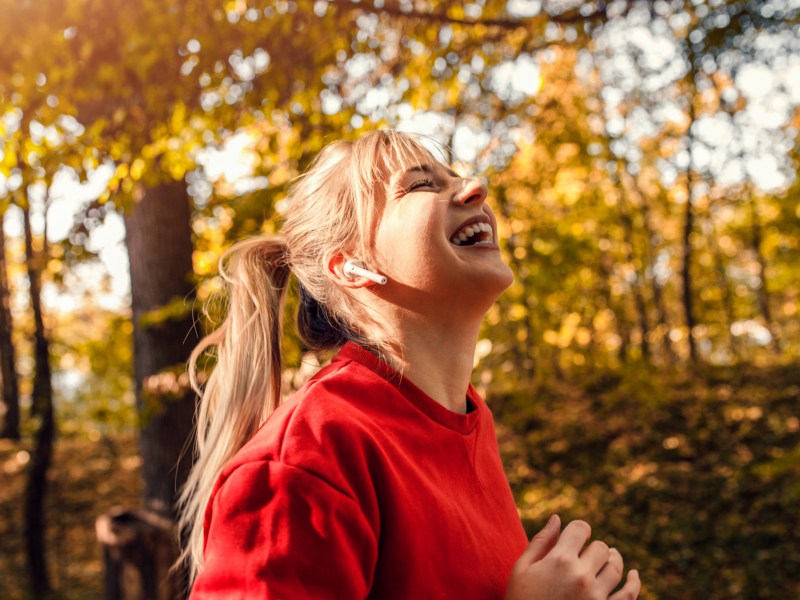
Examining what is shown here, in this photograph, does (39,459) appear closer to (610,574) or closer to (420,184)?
(420,184)

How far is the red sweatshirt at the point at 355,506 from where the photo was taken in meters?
0.91

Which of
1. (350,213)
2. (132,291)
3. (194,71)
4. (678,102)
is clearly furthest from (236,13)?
(678,102)

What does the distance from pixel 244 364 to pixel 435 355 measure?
387mm

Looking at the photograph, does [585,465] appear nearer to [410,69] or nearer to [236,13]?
[410,69]

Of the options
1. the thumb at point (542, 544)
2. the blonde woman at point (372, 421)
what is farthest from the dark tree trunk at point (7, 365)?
the thumb at point (542, 544)

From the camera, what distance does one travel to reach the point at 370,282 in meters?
1.34

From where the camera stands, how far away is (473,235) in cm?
136


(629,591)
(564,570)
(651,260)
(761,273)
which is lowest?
(761,273)

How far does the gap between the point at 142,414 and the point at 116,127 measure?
1.59 metres

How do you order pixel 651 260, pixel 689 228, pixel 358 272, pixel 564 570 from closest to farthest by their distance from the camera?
pixel 564 570
pixel 358 272
pixel 689 228
pixel 651 260

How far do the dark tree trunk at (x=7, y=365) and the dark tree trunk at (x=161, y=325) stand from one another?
23.2 feet

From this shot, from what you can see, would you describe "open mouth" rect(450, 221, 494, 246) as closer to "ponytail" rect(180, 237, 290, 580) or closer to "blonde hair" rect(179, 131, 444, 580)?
"blonde hair" rect(179, 131, 444, 580)

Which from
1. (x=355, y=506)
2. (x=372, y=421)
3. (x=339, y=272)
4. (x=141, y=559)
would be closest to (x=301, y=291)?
(x=339, y=272)

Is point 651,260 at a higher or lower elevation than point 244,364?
lower
